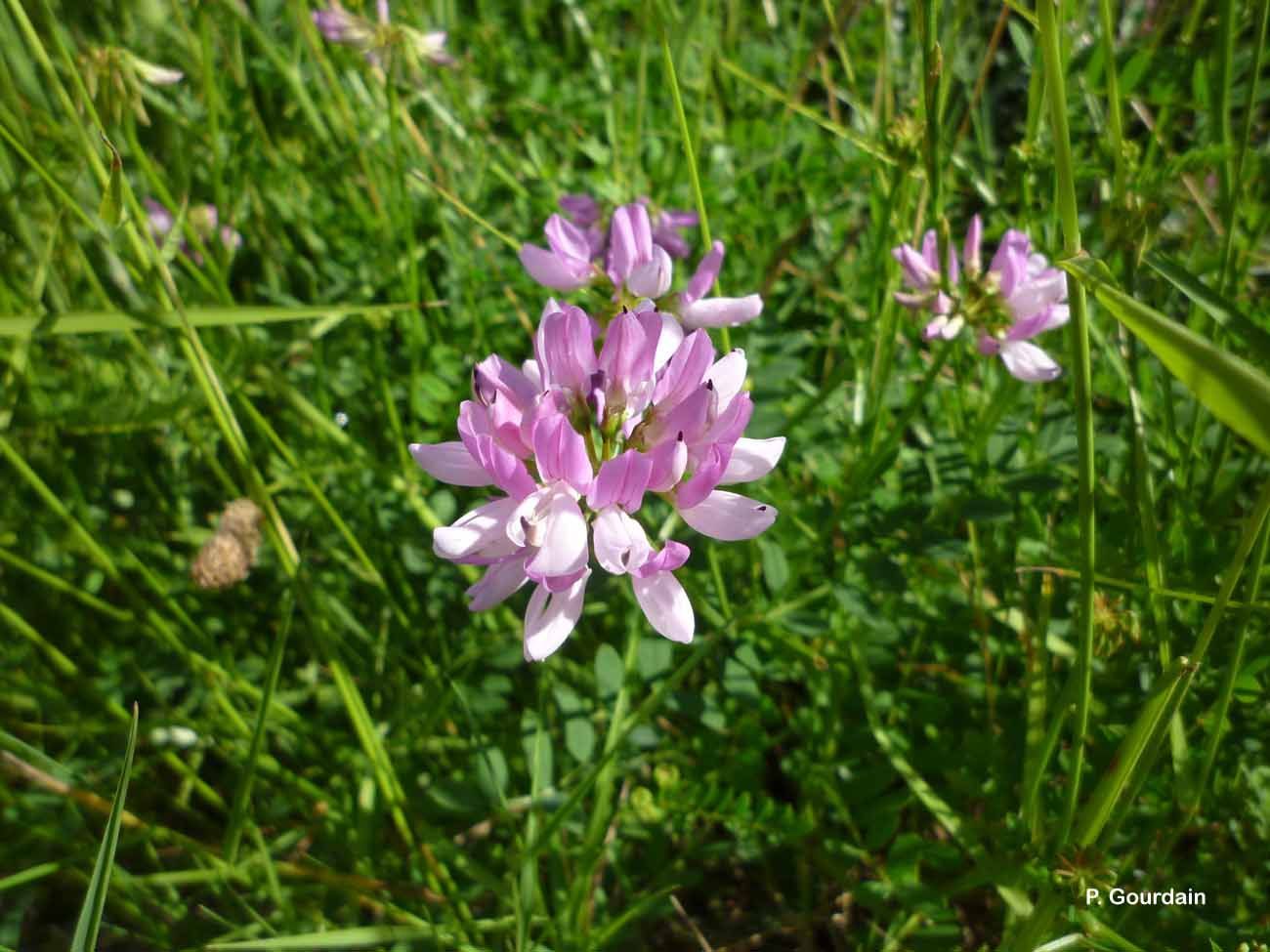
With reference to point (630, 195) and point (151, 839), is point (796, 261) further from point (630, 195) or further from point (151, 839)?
point (151, 839)

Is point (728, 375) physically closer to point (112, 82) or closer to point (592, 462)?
point (592, 462)

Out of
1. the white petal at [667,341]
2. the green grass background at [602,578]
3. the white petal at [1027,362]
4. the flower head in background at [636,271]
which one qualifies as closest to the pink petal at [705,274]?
the flower head in background at [636,271]

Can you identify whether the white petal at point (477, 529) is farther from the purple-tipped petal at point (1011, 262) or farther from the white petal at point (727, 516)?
the purple-tipped petal at point (1011, 262)

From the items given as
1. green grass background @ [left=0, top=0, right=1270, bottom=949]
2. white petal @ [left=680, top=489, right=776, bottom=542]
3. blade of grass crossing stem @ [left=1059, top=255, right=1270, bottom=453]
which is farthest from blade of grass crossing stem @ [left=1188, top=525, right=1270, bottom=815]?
white petal @ [left=680, top=489, right=776, bottom=542]

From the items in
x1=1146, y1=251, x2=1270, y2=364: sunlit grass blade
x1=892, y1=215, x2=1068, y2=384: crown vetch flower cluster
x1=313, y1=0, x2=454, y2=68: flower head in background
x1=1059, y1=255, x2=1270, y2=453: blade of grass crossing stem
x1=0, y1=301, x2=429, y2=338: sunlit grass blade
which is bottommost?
x1=0, y1=301, x2=429, y2=338: sunlit grass blade

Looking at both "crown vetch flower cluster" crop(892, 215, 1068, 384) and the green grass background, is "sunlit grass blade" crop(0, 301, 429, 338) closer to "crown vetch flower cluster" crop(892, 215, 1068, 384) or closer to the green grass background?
the green grass background
